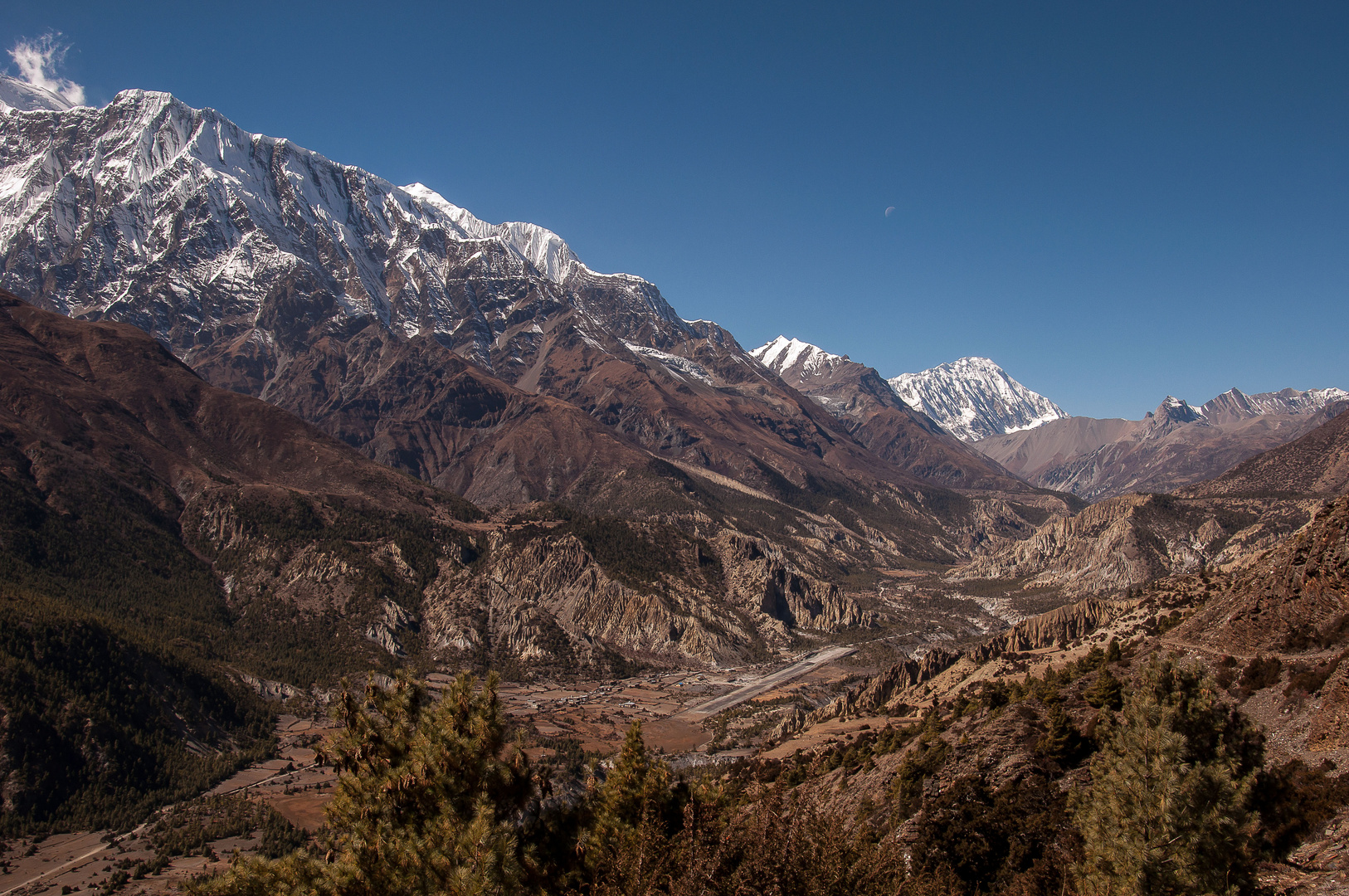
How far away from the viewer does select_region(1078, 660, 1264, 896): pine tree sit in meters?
22.6

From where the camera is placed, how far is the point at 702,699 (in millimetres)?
152000

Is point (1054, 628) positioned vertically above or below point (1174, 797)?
below

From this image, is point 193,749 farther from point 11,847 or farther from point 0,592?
point 0,592

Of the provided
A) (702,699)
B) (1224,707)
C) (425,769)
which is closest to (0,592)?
(702,699)

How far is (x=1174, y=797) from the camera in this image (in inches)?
907

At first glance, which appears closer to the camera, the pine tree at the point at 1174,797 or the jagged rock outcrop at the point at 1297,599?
the pine tree at the point at 1174,797

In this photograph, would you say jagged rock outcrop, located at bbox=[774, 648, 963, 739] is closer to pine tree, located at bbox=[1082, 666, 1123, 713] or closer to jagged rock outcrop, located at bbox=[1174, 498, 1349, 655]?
jagged rock outcrop, located at bbox=[1174, 498, 1349, 655]

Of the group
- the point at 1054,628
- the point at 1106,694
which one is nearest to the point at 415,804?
the point at 1106,694

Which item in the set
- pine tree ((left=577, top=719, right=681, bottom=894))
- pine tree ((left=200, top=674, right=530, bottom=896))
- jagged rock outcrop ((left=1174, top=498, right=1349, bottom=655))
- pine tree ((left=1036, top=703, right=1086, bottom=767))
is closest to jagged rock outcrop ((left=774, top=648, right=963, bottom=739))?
jagged rock outcrop ((left=1174, top=498, right=1349, bottom=655))

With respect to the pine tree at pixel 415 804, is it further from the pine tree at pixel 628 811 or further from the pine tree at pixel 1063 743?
A: the pine tree at pixel 1063 743

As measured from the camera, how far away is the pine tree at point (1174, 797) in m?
22.6

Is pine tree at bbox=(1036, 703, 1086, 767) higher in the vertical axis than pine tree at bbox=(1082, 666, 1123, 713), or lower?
lower

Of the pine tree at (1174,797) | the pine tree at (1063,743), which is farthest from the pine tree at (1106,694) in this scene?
the pine tree at (1174,797)

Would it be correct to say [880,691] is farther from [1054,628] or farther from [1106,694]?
[1106,694]
